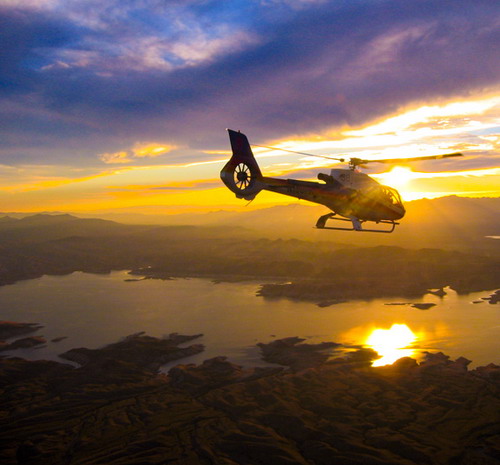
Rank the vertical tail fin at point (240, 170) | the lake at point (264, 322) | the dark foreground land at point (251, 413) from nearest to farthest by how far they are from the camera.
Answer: the vertical tail fin at point (240, 170), the dark foreground land at point (251, 413), the lake at point (264, 322)

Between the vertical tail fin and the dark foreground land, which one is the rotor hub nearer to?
the vertical tail fin

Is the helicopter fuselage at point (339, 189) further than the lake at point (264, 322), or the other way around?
the lake at point (264, 322)

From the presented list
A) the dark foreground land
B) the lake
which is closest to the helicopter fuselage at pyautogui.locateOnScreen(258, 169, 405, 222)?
the dark foreground land

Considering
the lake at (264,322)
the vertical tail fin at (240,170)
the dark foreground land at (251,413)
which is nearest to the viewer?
the vertical tail fin at (240,170)

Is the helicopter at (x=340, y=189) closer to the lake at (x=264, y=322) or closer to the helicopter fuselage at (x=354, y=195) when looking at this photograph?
the helicopter fuselage at (x=354, y=195)

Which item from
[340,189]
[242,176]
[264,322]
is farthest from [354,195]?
[264,322]

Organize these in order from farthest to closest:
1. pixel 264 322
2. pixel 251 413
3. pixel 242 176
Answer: pixel 264 322 → pixel 251 413 → pixel 242 176

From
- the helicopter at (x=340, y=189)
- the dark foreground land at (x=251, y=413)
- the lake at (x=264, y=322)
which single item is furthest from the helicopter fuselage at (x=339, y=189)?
the lake at (x=264, y=322)

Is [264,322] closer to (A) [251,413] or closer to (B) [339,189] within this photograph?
(A) [251,413]
